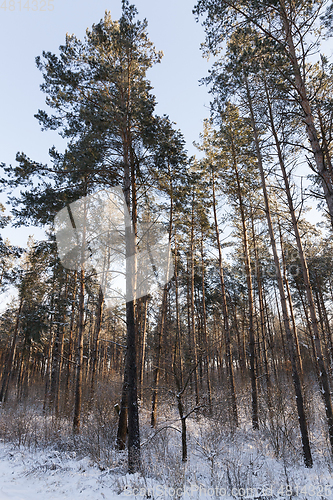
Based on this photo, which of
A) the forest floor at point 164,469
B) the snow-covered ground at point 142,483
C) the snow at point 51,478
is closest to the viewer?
the snow-covered ground at point 142,483

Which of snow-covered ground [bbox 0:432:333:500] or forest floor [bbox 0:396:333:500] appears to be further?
forest floor [bbox 0:396:333:500]

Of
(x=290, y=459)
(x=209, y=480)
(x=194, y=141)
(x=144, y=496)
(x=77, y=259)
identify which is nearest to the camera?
(x=144, y=496)

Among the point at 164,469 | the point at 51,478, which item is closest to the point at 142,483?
the point at 164,469

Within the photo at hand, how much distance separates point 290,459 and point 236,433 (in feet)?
8.92

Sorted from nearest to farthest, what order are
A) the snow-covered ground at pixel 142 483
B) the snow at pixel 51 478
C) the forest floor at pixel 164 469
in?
1. the snow-covered ground at pixel 142 483
2. the forest floor at pixel 164 469
3. the snow at pixel 51 478

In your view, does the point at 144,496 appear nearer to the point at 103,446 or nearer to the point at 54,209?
the point at 103,446

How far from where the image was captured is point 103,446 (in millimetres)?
7688

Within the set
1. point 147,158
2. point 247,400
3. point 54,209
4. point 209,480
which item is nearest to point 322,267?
point 247,400

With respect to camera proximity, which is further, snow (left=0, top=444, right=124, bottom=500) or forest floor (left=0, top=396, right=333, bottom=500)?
snow (left=0, top=444, right=124, bottom=500)

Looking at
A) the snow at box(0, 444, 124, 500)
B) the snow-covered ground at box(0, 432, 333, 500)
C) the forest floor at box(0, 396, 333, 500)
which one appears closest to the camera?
the snow-covered ground at box(0, 432, 333, 500)

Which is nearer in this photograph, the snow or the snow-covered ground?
the snow-covered ground

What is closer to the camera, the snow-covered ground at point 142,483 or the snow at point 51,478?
the snow-covered ground at point 142,483

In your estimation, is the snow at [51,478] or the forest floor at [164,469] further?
the snow at [51,478]

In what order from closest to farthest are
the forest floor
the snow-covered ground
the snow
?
the snow-covered ground < the forest floor < the snow
